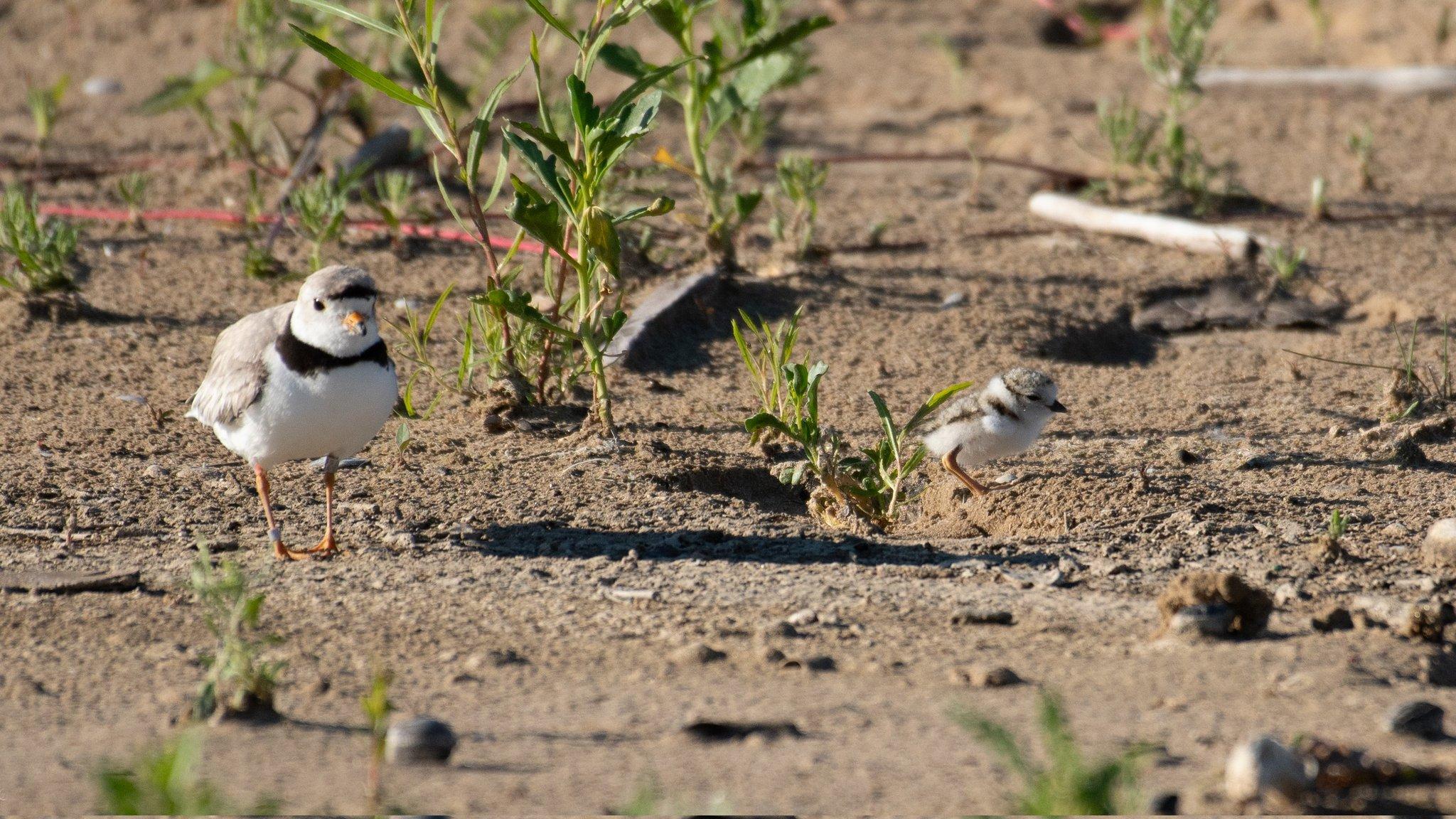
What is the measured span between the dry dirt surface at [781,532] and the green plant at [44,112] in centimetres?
26

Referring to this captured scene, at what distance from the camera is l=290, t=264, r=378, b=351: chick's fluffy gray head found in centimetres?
400

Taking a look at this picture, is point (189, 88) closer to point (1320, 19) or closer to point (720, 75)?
point (720, 75)

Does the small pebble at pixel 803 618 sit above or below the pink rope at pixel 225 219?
below

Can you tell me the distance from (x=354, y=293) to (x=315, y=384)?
0.88 feet

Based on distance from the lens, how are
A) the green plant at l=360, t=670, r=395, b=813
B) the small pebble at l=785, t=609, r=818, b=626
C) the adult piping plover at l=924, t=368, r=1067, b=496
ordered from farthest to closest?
the adult piping plover at l=924, t=368, r=1067, b=496
the small pebble at l=785, t=609, r=818, b=626
the green plant at l=360, t=670, r=395, b=813

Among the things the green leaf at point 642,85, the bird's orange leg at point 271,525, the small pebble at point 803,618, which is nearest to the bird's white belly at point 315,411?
the bird's orange leg at point 271,525

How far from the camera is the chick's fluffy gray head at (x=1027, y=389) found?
4785mm

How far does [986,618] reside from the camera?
3527 mm

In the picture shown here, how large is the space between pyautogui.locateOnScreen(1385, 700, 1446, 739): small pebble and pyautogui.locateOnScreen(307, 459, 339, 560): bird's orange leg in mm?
2630

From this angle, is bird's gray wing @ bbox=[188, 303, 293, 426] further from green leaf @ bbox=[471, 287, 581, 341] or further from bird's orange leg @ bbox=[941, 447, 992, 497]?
bird's orange leg @ bbox=[941, 447, 992, 497]

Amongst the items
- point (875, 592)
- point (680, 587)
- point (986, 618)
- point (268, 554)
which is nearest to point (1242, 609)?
point (986, 618)

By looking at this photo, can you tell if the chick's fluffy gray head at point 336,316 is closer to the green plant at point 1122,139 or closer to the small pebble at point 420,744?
the small pebble at point 420,744

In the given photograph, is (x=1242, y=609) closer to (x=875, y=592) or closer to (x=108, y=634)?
(x=875, y=592)

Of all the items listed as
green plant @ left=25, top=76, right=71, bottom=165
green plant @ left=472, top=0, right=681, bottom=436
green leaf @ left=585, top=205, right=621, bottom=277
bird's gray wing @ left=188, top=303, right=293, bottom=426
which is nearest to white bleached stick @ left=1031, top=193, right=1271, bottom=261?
green plant @ left=472, top=0, right=681, bottom=436
